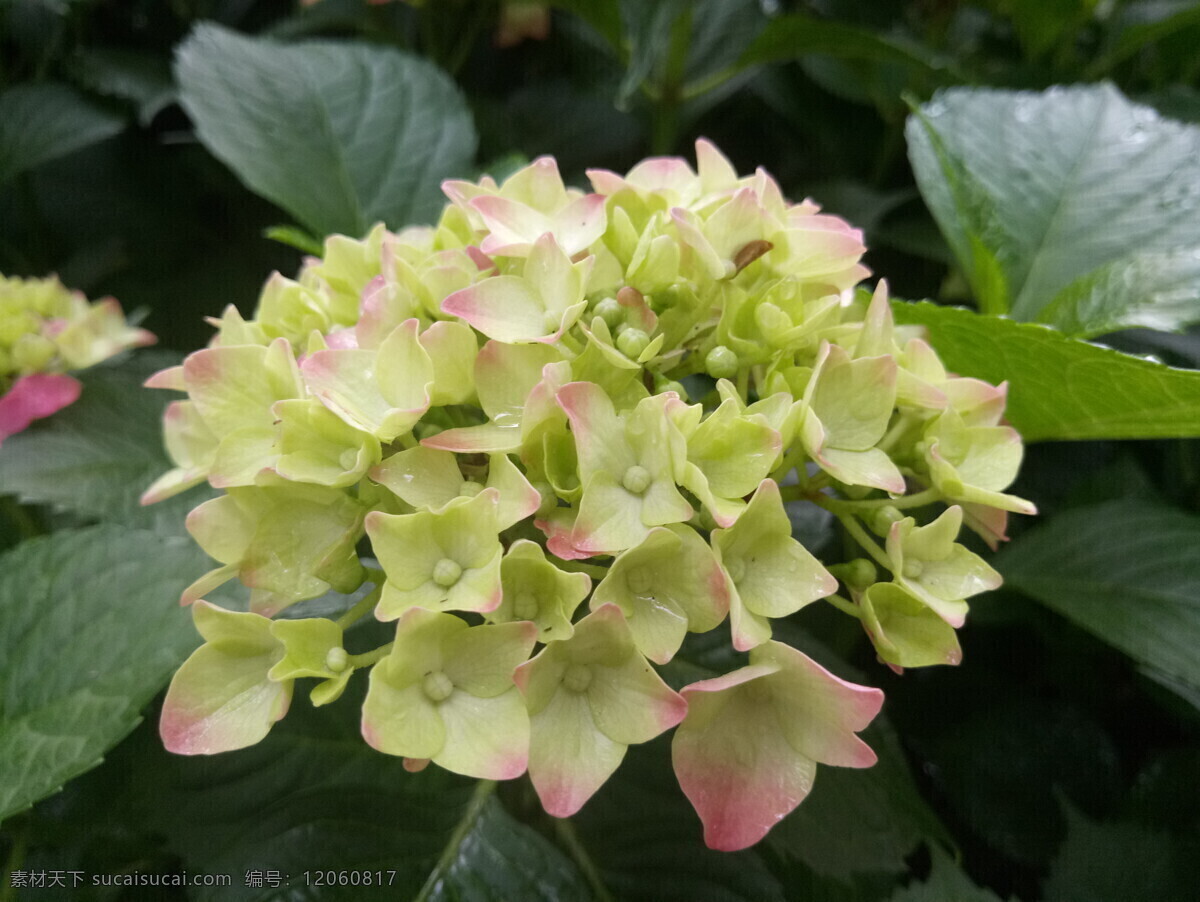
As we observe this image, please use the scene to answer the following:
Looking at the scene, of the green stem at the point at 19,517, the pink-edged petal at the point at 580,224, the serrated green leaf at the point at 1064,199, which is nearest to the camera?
the pink-edged petal at the point at 580,224

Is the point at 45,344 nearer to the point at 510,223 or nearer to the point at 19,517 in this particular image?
the point at 19,517

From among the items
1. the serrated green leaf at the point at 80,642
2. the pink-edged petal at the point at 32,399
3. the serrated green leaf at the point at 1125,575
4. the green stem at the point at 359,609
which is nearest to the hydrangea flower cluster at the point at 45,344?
the pink-edged petal at the point at 32,399

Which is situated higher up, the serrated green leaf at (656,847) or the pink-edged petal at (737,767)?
the pink-edged petal at (737,767)

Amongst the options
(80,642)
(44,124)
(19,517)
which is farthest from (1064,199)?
(44,124)

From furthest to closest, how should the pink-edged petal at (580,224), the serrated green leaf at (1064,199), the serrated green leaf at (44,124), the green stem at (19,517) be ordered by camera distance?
the serrated green leaf at (44,124) → the green stem at (19,517) → the serrated green leaf at (1064,199) → the pink-edged petal at (580,224)

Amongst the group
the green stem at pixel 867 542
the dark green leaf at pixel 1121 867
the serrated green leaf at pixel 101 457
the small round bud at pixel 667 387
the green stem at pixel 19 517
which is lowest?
the green stem at pixel 19 517

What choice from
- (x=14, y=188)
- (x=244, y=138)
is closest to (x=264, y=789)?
(x=244, y=138)

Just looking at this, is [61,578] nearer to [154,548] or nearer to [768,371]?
[154,548]

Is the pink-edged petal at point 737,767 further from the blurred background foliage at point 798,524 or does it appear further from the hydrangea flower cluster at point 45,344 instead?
the hydrangea flower cluster at point 45,344
